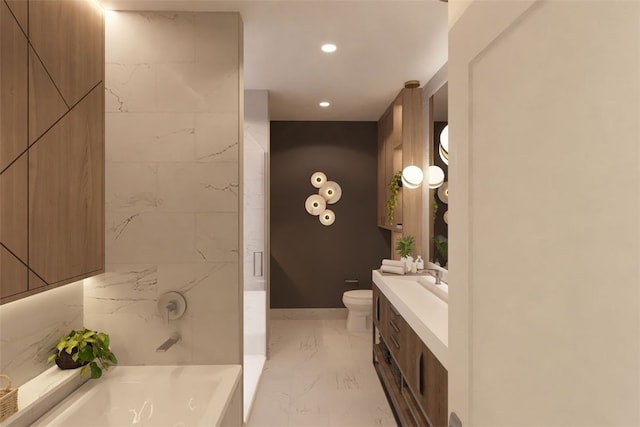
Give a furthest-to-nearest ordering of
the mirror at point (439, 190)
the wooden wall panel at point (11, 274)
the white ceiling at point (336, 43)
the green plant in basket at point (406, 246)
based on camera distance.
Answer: the green plant in basket at point (406, 246)
the mirror at point (439, 190)
the white ceiling at point (336, 43)
the wooden wall panel at point (11, 274)

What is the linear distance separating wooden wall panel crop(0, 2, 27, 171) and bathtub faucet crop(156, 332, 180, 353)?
3.84 feet

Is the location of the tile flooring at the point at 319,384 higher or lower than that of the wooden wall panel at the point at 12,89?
lower

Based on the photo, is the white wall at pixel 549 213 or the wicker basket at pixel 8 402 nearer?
the white wall at pixel 549 213

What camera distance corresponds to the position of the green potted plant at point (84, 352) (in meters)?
2.03

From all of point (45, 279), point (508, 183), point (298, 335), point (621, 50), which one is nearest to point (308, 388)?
point (298, 335)

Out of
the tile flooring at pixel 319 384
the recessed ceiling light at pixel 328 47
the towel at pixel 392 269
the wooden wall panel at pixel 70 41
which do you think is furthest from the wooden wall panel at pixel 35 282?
the towel at pixel 392 269

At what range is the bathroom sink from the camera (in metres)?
2.59

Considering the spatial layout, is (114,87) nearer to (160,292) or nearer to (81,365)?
(160,292)

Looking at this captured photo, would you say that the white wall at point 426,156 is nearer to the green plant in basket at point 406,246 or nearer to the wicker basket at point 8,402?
the green plant in basket at point 406,246

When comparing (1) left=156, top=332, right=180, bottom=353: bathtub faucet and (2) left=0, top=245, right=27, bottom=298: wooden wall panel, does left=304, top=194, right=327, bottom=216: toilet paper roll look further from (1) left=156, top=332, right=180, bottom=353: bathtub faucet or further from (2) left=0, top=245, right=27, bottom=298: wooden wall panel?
(2) left=0, top=245, right=27, bottom=298: wooden wall panel

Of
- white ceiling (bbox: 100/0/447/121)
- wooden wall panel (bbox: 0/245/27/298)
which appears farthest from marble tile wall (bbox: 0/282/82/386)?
white ceiling (bbox: 100/0/447/121)

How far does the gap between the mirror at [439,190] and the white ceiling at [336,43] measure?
29 cm

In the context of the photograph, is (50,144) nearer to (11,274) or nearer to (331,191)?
(11,274)

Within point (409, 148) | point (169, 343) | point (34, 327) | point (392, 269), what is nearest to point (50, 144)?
point (34, 327)
